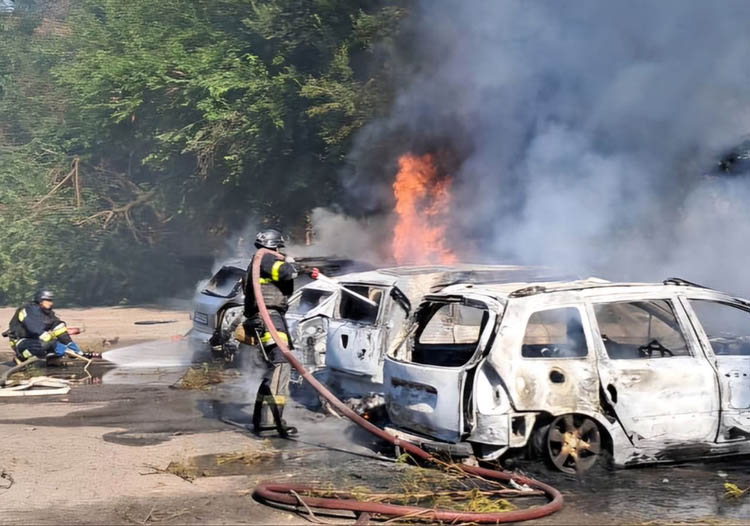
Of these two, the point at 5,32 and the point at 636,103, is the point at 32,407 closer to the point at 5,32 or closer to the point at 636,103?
the point at 636,103

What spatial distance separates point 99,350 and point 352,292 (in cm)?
816

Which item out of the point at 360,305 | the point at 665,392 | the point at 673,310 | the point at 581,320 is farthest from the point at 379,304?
the point at 665,392

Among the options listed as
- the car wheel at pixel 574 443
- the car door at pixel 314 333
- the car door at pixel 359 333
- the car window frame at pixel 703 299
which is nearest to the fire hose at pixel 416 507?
the car wheel at pixel 574 443

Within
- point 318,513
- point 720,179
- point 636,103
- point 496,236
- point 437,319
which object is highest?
point 636,103

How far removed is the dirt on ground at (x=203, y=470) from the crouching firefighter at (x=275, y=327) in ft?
0.94

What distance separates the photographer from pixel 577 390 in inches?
277

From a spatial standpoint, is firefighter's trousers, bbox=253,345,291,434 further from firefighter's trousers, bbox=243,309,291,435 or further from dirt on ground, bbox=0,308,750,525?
dirt on ground, bbox=0,308,750,525

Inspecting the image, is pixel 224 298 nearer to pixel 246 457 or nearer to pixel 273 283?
pixel 273 283

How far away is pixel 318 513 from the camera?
6.30 metres

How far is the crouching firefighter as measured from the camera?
29.8 ft

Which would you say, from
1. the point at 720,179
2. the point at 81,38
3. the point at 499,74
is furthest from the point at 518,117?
the point at 81,38

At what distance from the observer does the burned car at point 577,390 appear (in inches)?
274

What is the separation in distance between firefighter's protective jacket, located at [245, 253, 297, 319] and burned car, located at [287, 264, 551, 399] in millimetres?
684

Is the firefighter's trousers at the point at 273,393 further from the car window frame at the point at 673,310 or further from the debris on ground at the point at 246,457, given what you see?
the car window frame at the point at 673,310
